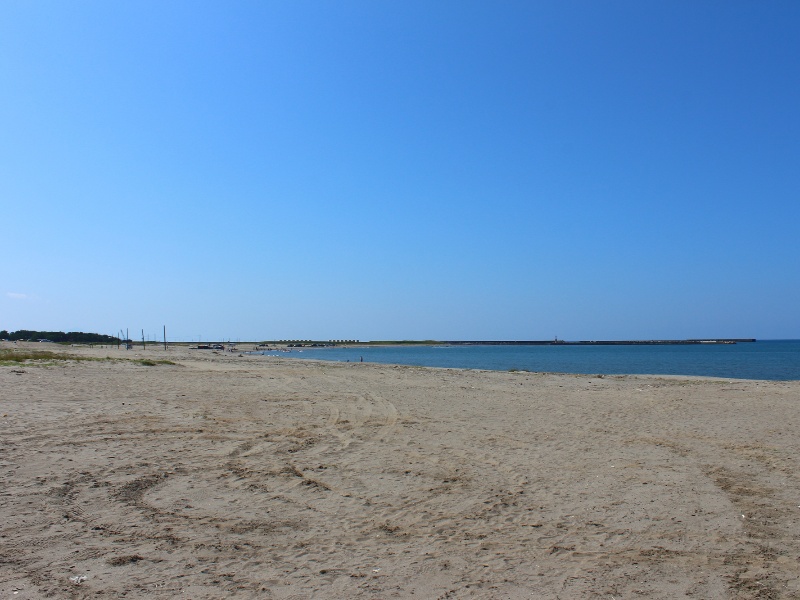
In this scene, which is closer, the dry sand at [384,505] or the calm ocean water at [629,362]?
Result: the dry sand at [384,505]

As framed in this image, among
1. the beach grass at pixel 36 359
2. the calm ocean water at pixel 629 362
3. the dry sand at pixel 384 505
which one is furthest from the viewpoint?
the calm ocean water at pixel 629 362

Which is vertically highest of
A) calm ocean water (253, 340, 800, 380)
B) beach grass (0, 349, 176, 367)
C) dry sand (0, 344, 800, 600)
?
beach grass (0, 349, 176, 367)

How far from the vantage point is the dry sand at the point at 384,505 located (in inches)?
Result: 188

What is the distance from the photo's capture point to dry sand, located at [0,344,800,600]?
4.77 m

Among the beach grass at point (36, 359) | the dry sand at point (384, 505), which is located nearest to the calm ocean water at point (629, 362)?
the beach grass at point (36, 359)

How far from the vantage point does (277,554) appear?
5234 millimetres

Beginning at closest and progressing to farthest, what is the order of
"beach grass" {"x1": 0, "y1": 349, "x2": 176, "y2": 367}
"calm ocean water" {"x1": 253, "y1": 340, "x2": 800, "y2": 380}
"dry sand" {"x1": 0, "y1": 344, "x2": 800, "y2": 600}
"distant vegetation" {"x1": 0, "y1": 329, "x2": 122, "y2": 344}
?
1. "dry sand" {"x1": 0, "y1": 344, "x2": 800, "y2": 600}
2. "beach grass" {"x1": 0, "y1": 349, "x2": 176, "y2": 367}
3. "calm ocean water" {"x1": 253, "y1": 340, "x2": 800, "y2": 380}
4. "distant vegetation" {"x1": 0, "y1": 329, "x2": 122, "y2": 344}

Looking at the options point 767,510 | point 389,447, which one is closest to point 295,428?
point 389,447

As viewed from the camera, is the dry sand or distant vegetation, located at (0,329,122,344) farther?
distant vegetation, located at (0,329,122,344)

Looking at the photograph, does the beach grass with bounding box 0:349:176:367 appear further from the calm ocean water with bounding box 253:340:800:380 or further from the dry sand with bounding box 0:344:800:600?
the calm ocean water with bounding box 253:340:800:380

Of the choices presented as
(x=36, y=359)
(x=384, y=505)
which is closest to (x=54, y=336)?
(x=36, y=359)

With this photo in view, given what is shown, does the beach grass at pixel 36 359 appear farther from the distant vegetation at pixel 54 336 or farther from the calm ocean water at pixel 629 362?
the distant vegetation at pixel 54 336

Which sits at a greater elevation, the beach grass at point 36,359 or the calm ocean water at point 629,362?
the beach grass at point 36,359

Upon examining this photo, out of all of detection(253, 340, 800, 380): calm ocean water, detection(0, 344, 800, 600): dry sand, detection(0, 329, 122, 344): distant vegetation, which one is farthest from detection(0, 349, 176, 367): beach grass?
detection(0, 329, 122, 344): distant vegetation
